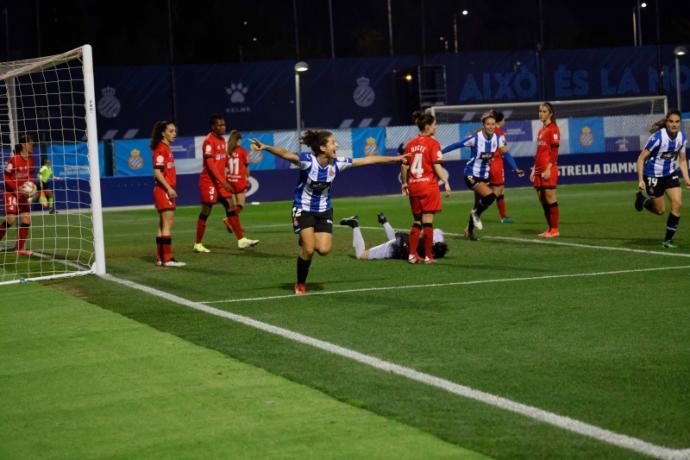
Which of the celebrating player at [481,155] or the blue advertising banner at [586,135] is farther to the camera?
the blue advertising banner at [586,135]

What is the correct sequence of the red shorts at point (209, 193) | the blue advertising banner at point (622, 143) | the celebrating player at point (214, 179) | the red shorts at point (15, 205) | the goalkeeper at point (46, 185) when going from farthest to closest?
the blue advertising banner at point (622, 143) → the goalkeeper at point (46, 185) → the red shorts at point (15, 205) → the red shorts at point (209, 193) → the celebrating player at point (214, 179)

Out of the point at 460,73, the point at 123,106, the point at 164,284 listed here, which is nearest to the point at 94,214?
the point at 164,284

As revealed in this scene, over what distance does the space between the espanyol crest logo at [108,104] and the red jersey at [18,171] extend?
30.7m

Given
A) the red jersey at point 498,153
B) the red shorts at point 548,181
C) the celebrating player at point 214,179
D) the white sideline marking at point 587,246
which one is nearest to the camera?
the white sideline marking at point 587,246

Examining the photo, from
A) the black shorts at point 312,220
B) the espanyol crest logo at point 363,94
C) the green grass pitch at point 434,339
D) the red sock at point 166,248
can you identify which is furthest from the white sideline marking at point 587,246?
the espanyol crest logo at point 363,94

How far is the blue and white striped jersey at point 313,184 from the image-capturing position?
11914 millimetres

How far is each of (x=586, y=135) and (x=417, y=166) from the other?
1280 inches

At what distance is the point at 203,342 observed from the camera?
911 cm

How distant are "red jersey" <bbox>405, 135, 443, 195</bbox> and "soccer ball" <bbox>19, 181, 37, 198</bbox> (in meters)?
7.40

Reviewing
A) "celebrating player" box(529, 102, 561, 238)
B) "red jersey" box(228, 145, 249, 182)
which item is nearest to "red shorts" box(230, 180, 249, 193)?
"red jersey" box(228, 145, 249, 182)

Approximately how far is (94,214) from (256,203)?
21.3 metres

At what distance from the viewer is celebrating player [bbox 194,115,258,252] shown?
1802cm

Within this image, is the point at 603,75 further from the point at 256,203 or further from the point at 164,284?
the point at 164,284

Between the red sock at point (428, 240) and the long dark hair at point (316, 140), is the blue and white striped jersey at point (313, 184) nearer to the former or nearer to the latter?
the long dark hair at point (316, 140)
